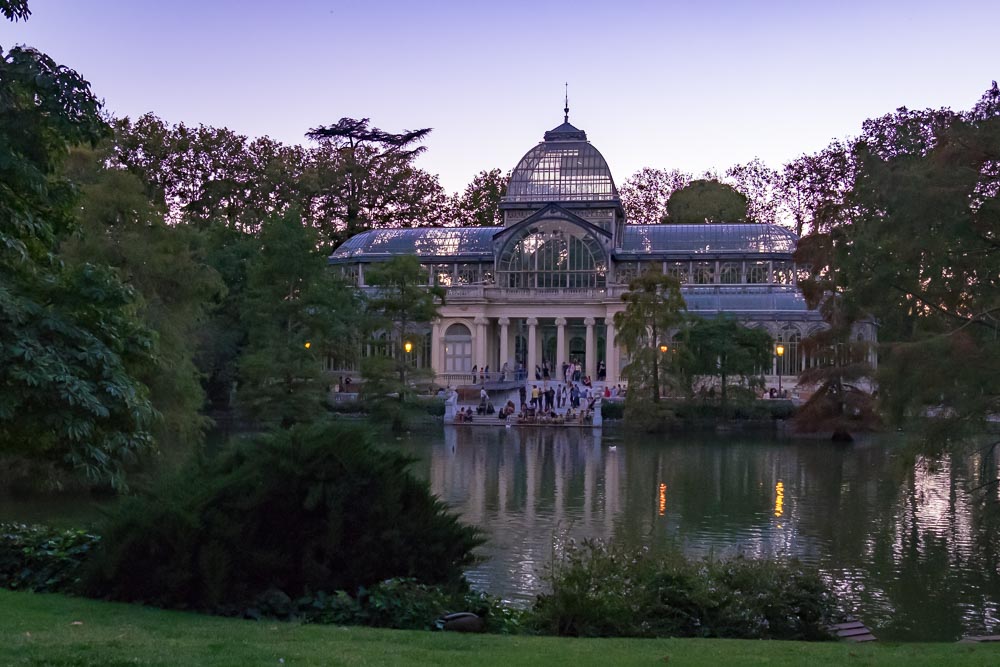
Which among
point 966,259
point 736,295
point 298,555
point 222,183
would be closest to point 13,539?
point 298,555

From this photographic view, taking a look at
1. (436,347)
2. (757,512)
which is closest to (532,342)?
(436,347)

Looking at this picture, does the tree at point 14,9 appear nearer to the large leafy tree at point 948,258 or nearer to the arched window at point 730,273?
the large leafy tree at point 948,258

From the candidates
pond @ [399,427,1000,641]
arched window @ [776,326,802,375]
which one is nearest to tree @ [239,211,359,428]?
pond @ [399,427,1000,641]

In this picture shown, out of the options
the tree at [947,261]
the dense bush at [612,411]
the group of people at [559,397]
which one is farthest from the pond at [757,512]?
the group of people at [559,397]

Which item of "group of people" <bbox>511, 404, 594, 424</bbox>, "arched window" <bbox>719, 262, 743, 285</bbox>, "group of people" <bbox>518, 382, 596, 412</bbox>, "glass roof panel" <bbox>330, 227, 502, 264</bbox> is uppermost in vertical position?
"glass roof panel" <bbox>330, 227, 502, 264</bbox>

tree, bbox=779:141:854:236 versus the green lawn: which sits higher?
tree, bbox=779:141:854:236

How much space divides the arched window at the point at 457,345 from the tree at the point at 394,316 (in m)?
Result: 12.4

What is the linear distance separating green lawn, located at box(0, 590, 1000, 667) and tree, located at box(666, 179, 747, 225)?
67.5m

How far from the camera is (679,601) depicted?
11.6 metres

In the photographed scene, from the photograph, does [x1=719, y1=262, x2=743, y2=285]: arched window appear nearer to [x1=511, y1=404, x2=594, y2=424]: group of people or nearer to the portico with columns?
the portico with columns

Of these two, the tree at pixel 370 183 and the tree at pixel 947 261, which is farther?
the tree at pixel 370 183

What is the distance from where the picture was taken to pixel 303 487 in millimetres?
11352

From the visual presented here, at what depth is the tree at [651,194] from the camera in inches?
3253

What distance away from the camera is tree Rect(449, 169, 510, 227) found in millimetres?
81688
